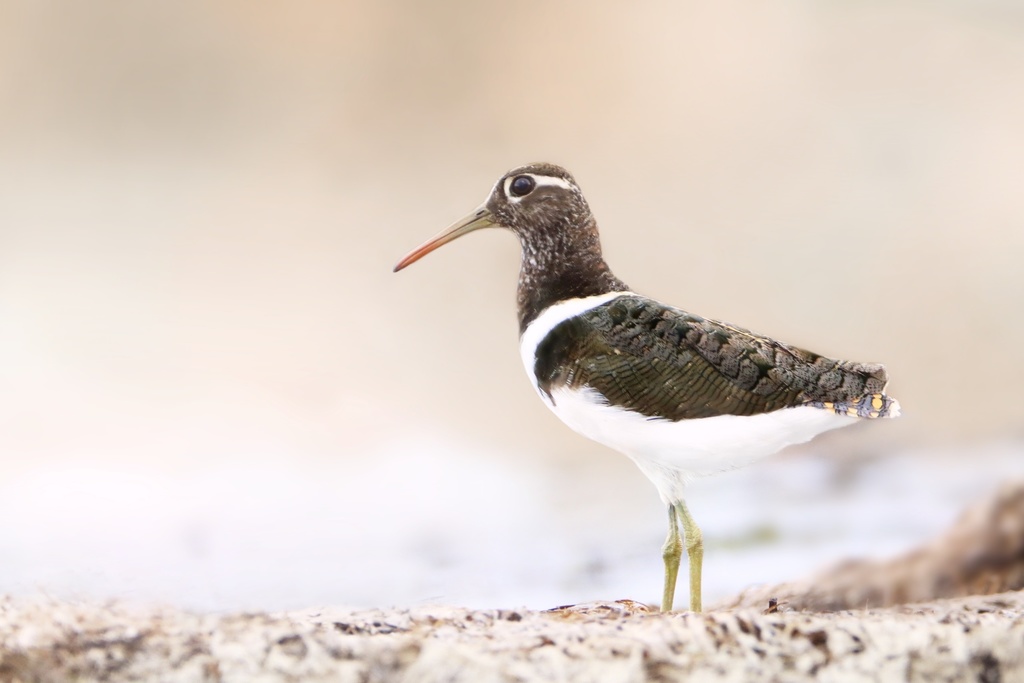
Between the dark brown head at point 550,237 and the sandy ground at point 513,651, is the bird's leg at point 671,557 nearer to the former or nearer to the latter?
the sandy ground at point 513,651

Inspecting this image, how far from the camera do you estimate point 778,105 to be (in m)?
1.88

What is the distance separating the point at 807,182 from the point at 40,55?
1477 mm

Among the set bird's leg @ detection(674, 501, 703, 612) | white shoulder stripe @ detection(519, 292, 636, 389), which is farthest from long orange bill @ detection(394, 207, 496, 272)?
bird's leg @ detection(674, 501, 703, 612)

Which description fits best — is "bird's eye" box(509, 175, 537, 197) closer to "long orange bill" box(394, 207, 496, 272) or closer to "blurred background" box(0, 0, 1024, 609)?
"long orange bill" box(394, 207, 496, 272)

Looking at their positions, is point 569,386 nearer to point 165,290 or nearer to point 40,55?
point 165,290

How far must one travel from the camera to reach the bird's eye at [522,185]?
151 cm

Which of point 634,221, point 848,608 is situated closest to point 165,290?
point 634,221

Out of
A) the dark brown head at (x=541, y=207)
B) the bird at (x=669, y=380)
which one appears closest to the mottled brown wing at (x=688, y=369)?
the bird at (x=669, y=380)

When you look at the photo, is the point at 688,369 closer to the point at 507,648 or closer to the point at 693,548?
the point at 693,548

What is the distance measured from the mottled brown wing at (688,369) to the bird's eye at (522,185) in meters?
0.23

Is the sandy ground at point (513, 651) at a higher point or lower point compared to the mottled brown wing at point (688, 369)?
lower

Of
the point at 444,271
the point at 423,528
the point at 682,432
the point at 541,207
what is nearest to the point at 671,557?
the point at 682,432

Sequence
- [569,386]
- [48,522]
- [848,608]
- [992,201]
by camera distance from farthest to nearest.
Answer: [992,201], [848,608], [48,522], [569,386]

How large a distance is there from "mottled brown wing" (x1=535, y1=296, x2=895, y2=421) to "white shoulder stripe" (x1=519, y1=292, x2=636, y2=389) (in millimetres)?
15
